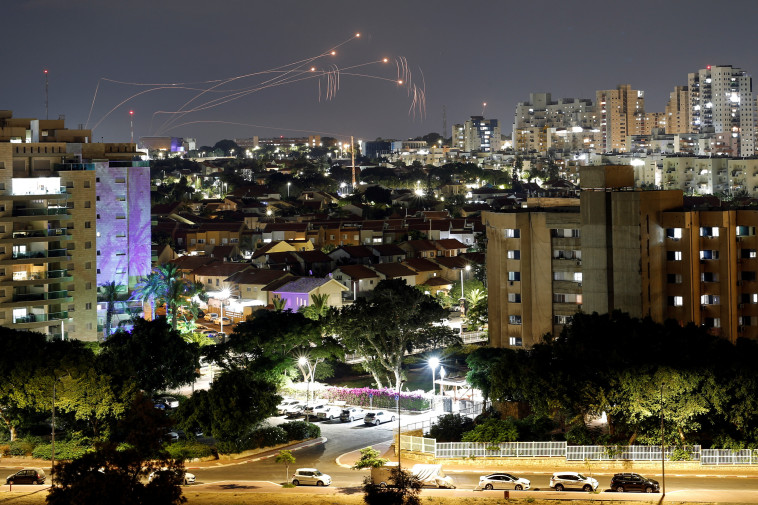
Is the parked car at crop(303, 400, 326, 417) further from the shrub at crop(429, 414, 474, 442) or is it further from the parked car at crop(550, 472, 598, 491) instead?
the parked car at crop(550, 472, 598, 491)

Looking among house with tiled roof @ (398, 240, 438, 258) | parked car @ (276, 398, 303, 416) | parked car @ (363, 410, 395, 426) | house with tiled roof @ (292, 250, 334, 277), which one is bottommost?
parked car @ (363, 410, 395, 426)

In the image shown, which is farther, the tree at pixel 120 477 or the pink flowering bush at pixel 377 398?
the pink flowering bush at pixel 377 398

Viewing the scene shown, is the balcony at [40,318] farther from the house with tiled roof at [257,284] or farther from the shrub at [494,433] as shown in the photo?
the shrub at [494,433]

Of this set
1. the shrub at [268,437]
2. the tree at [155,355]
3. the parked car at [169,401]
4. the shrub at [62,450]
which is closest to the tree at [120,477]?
the shrub at [62,450]

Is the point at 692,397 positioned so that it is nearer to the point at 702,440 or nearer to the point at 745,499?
the point at 702,440

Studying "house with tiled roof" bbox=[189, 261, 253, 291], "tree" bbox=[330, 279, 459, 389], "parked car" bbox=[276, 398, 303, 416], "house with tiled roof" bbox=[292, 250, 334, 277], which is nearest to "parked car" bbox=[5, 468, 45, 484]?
"parked car" bbox=[276, 398, 303, 416]

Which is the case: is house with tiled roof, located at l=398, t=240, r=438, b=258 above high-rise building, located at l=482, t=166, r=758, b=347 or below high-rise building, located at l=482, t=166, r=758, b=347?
above

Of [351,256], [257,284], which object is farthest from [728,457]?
[351,256]
